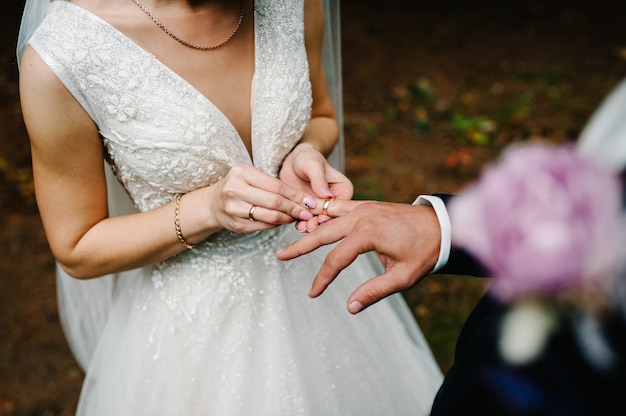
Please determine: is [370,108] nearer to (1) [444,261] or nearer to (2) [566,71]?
(2) [566,71]

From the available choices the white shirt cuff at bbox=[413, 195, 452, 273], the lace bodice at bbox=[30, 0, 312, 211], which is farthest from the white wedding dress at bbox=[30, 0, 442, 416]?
the white shirt cuff at bbox=[413, 195, 452, 273]

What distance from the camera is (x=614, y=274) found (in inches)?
29.6

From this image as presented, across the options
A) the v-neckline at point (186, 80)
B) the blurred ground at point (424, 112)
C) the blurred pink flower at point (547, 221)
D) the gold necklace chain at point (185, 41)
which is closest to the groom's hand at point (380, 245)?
the blurred pink flower at point (547, 221)

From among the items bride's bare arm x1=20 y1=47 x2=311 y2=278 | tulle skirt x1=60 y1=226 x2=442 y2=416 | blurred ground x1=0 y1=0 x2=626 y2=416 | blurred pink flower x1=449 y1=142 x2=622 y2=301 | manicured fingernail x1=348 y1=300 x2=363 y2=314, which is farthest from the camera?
blurred ground x1=0 y1=0 x2=626 y2=416

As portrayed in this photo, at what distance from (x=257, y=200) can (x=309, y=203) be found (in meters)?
0.13

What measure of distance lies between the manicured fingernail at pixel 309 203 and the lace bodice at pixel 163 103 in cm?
30

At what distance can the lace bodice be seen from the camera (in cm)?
135

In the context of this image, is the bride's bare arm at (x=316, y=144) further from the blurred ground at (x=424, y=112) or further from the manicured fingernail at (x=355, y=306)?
the blurred ground at (x=424, y=112)

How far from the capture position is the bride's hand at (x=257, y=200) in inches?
51.3

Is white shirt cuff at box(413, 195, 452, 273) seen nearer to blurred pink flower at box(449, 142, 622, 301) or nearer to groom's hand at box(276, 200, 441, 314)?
groom's hand at box(276, 200, 441, 314)

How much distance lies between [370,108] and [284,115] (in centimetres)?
339

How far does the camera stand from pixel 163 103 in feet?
4.70

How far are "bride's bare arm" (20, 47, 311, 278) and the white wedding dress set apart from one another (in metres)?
0.08

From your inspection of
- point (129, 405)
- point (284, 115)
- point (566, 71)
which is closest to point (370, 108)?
point (566, 71)
